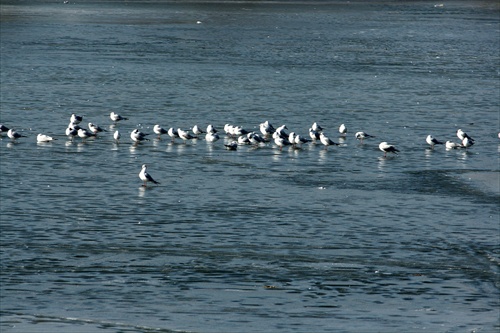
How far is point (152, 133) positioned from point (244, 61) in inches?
876

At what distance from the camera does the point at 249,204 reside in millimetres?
20875

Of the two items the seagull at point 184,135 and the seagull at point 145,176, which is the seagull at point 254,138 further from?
the seagull at point 145,176

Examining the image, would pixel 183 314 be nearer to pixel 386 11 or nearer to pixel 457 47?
pixel 457 47

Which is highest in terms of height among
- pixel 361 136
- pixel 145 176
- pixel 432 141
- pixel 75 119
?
pixel 75 119

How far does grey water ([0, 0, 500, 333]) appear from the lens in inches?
574

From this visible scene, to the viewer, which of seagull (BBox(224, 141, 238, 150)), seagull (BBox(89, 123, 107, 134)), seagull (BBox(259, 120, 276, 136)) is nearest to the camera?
seagull (BBox(224, 141, 238, 150))

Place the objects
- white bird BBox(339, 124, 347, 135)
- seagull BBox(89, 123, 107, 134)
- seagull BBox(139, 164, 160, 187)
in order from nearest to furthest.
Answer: seagull BBox(139, 164, 160, 187), seagull BBox(89, 123, 107, 134), white bird BBox(339, 124, 347, 135)

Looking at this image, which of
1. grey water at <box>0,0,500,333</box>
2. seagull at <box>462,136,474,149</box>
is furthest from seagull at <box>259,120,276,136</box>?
seagull at <box>462,136,474,149</box>

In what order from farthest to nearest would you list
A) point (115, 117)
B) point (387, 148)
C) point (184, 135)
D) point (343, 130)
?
point (115, 117)
point (343, 130)
point (184, 135)
point (387, 148)

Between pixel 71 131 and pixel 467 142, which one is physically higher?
pixel 71 131

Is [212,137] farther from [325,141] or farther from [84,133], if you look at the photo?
[84,133]

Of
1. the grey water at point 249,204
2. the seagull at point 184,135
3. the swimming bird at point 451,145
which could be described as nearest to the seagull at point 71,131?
the grey water at point 249,204

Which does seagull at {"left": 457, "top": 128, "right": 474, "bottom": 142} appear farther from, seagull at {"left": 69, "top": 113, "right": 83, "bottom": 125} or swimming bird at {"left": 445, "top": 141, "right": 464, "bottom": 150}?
seagull at {"left": 69, "top": 113, "right": 83, "bottom": 125}

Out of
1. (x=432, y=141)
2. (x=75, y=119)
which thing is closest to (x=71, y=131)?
(x=75, y=119)
